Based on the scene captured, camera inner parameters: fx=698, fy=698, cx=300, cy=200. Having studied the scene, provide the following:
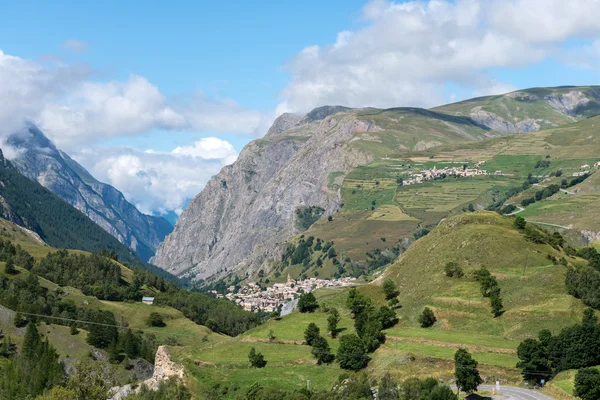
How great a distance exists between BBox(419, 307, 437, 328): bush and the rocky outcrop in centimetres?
3990

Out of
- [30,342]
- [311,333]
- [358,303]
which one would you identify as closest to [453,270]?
[358,303]

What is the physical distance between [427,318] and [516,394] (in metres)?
28.7

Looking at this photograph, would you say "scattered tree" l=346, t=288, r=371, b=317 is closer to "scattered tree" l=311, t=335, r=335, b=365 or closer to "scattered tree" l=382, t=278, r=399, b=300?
"scattered tree" l=382, t=278, r=399, b=300

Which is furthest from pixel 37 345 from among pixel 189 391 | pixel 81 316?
pixel 189 391

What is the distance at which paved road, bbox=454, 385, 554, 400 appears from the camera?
85.2 meters

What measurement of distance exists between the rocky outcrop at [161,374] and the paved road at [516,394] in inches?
1960

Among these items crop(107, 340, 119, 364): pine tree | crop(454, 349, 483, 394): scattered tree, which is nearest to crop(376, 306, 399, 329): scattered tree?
crop(454, 349, 483, 394): scattered tree

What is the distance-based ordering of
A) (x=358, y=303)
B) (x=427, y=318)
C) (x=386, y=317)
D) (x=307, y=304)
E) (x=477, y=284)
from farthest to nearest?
(x=307, y=304) → (x=358, y=303) → (x=477, y=284) → (x=386, y=317) → (x=427, y=318)

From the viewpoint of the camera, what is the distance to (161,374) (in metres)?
120

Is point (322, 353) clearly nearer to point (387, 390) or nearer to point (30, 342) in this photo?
point (387, 390)

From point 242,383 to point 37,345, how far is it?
70.1 meters

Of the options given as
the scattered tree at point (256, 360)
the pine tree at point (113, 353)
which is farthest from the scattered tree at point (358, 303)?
the pine tree at point (113, 353)

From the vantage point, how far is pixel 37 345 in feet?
508

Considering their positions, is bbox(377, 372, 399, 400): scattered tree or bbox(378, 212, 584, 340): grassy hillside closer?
bbox(377, 372, 399, 400): scattered tree
